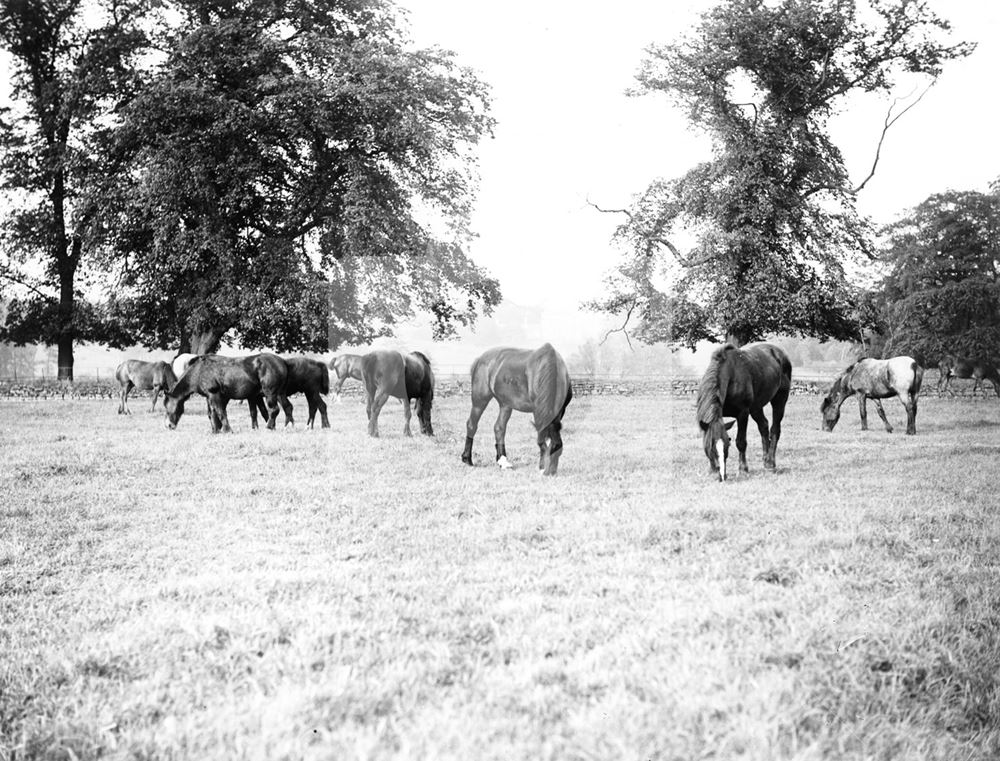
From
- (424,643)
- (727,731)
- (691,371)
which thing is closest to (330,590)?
(424,643)

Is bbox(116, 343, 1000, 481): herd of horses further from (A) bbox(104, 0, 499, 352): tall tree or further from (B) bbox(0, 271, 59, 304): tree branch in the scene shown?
(B) bbox(0, 271, 59, 304): tree branch

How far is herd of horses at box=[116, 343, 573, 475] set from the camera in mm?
8789

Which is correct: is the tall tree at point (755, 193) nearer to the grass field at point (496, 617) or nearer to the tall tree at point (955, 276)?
the tall tree at point (955, 276)

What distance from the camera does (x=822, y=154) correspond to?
552 inches

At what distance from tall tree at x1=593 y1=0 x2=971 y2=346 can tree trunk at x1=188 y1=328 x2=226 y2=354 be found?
9.90m

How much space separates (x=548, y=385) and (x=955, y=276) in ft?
18.3

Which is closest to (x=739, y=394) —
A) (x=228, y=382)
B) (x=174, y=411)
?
(x=228, y=382)

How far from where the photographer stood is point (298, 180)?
12.6m

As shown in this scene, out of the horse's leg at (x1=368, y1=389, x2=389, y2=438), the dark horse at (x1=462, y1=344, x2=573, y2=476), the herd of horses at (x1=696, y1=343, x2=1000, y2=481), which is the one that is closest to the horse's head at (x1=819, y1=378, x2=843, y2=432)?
the herd of horses at (x1=696, y1=343, x2=1000, y2=481)

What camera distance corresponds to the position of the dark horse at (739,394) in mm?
8844

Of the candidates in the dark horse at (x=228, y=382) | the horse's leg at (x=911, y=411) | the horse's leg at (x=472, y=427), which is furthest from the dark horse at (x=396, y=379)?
the horse's leg at (x=911, y=411)

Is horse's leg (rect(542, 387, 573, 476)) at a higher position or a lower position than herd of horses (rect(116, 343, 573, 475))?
lower

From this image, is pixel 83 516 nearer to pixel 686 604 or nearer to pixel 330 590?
pixel 330 590

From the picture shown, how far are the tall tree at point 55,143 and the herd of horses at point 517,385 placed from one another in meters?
3.96
